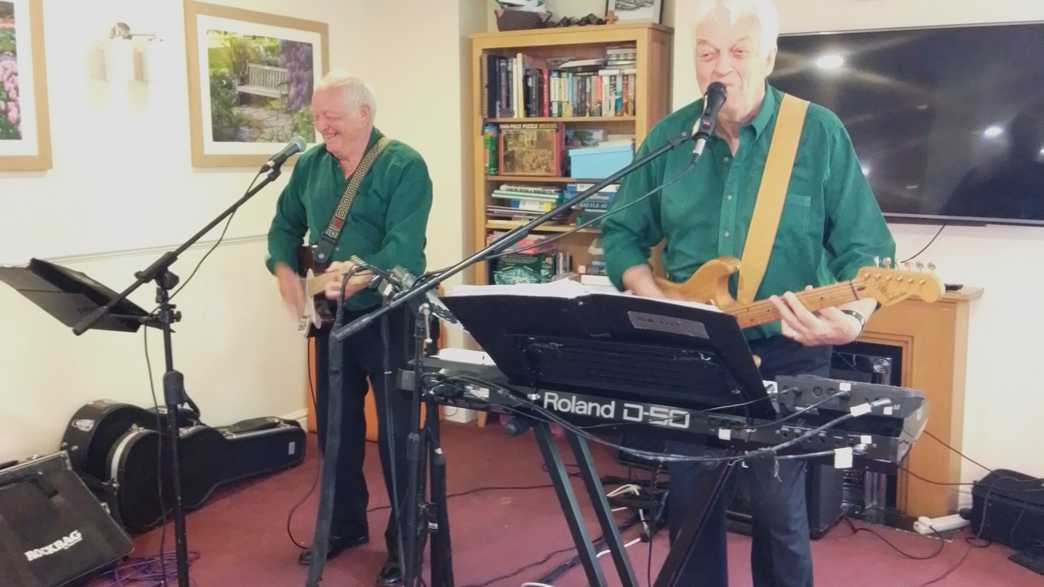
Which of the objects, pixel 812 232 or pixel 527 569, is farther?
pixel 527 569

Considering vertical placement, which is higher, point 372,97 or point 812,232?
point 372,97

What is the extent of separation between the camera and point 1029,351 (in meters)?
3.38

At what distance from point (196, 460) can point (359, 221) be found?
123cm

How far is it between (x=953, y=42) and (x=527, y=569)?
2.22 m

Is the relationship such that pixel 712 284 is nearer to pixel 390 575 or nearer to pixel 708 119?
pixel 708 119

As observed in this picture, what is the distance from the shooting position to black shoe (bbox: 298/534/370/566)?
314 centimetres

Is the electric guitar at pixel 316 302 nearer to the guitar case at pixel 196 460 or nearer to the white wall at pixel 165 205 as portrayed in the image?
the guitar case at pixel 196 460

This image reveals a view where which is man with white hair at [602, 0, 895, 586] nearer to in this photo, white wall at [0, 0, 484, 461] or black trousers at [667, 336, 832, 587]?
black trousers at [667, 336, 832, 587]

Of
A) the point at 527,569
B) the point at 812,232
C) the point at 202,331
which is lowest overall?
the point at 527,569

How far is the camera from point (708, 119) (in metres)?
1.65

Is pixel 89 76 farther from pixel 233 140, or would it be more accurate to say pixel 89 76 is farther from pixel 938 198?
pixel 938 198

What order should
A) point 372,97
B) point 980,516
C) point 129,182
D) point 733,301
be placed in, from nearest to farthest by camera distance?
point 733,301 < point 372,97 < point 980,516 < point 129,182

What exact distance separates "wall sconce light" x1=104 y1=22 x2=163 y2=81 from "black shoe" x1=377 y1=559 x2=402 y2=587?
1.95 metres

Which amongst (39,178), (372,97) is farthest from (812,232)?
(39,178)
